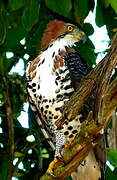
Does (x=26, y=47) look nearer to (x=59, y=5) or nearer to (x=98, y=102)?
(x=59, y=5)

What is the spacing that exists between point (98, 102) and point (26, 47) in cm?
230

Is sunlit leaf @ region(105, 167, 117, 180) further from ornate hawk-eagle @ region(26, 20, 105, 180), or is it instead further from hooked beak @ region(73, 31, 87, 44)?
hooked beak @ region(73, 31, 87, 44)

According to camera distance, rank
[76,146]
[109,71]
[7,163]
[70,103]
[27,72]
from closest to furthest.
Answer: [109,71] → [70,103] → [76,146] → [27,72] → [7,163]

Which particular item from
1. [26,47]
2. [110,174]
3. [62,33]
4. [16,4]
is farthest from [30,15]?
[110,174]

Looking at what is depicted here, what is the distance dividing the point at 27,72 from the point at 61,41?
14.9 inches

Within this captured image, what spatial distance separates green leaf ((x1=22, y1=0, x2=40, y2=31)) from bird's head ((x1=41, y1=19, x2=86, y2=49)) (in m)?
0.32

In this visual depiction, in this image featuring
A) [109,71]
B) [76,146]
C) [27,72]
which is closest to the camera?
[109,71]

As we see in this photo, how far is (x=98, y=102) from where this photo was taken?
6.65 ft

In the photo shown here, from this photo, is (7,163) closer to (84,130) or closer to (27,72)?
(27,72)

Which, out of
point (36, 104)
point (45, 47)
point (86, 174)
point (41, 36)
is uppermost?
point (41, 36)

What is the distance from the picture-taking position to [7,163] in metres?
4.00

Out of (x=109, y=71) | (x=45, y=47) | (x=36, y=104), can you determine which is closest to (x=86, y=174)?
(x=36, y=104)

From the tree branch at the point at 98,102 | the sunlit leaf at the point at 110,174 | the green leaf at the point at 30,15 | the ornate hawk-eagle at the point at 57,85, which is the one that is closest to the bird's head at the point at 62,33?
the ornate hawk-eagle at the point at 57,85

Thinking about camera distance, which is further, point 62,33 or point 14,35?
point 62,33
